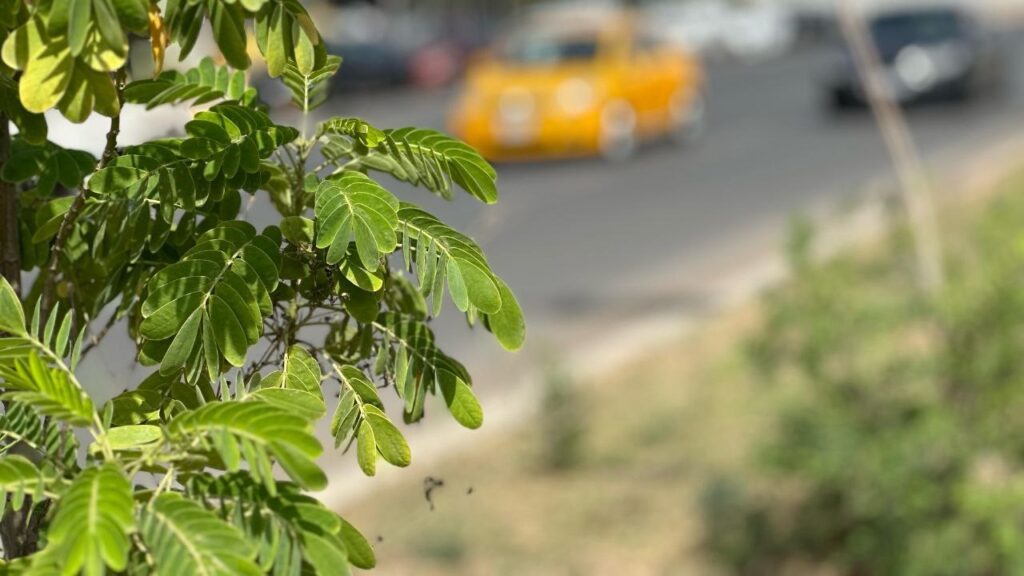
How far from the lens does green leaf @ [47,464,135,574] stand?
1247 mm

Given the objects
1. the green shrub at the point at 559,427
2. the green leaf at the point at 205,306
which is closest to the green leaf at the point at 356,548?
the green leaf at the point at 205,306

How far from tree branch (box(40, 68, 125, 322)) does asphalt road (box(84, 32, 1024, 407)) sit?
0.94m

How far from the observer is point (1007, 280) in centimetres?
526

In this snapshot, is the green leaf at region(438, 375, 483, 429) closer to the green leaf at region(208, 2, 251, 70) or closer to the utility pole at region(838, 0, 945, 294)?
the green leaf at region(208, 2, 251, 70)

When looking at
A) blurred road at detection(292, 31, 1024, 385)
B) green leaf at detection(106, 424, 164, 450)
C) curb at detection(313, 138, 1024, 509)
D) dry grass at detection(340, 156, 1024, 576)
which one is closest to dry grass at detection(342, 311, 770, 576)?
dry grass at detection(340, 156, 1024, 576)

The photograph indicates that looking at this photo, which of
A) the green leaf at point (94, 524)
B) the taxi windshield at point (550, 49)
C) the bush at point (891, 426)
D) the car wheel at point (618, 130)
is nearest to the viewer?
the green leaf at point (94, 524)

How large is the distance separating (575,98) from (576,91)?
0.08m

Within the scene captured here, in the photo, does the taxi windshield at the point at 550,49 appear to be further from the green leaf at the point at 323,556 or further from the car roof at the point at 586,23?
the green leaf at the point at 323,556

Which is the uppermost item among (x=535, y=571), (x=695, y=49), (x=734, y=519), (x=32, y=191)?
(x=695, y=49)

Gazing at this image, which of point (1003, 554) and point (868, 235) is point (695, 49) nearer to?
point (868, 235)

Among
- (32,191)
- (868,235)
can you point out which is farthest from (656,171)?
(32,191)

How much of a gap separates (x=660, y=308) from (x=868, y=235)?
5.30 feet

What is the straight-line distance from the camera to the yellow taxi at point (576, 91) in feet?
50.6

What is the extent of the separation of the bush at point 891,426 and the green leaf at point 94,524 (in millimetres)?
3925
